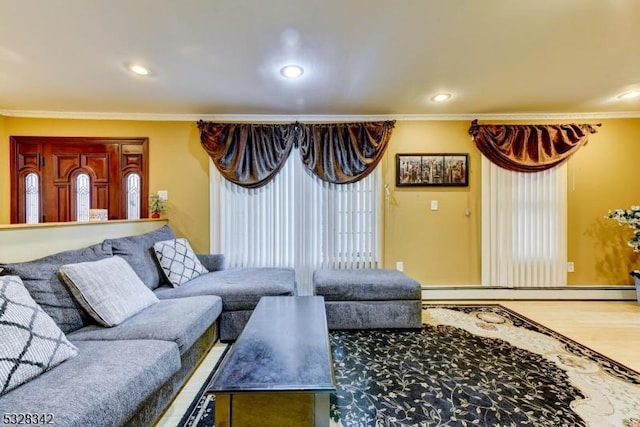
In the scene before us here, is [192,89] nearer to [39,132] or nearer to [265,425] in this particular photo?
[39,132]

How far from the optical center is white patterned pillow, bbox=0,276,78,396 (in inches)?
42.3

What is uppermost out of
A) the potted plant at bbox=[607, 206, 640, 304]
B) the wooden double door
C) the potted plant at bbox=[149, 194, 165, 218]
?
the wooden double door

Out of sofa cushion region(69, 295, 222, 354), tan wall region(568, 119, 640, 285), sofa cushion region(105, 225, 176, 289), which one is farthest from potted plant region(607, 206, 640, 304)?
sofa cushion region(105, 225, 176, 289)

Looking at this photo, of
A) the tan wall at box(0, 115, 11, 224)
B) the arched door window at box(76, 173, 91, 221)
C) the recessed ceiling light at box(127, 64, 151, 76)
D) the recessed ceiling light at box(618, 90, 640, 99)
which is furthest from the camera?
the arched door window at box(76, 173, 91, 221)

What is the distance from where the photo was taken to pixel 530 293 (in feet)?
11.5

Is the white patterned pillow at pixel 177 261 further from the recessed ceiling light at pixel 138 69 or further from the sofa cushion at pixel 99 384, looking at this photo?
the recessed ceiling light at pixel 138 69

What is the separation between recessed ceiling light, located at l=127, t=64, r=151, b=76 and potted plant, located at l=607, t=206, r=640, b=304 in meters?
5.32

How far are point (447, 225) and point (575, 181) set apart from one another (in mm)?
1704

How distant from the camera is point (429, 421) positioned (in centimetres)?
150

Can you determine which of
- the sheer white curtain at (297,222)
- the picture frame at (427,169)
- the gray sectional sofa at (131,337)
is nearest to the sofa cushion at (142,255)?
the gray sectional sofa at (131,337)

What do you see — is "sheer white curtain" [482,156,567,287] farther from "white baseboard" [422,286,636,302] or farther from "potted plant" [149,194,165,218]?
"potted plant" [149,194,165,218]

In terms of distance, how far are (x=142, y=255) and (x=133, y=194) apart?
1.43 meters

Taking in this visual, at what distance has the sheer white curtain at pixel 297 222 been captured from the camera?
3521 millimetres

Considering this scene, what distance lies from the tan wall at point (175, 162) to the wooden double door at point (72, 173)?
97 mm
